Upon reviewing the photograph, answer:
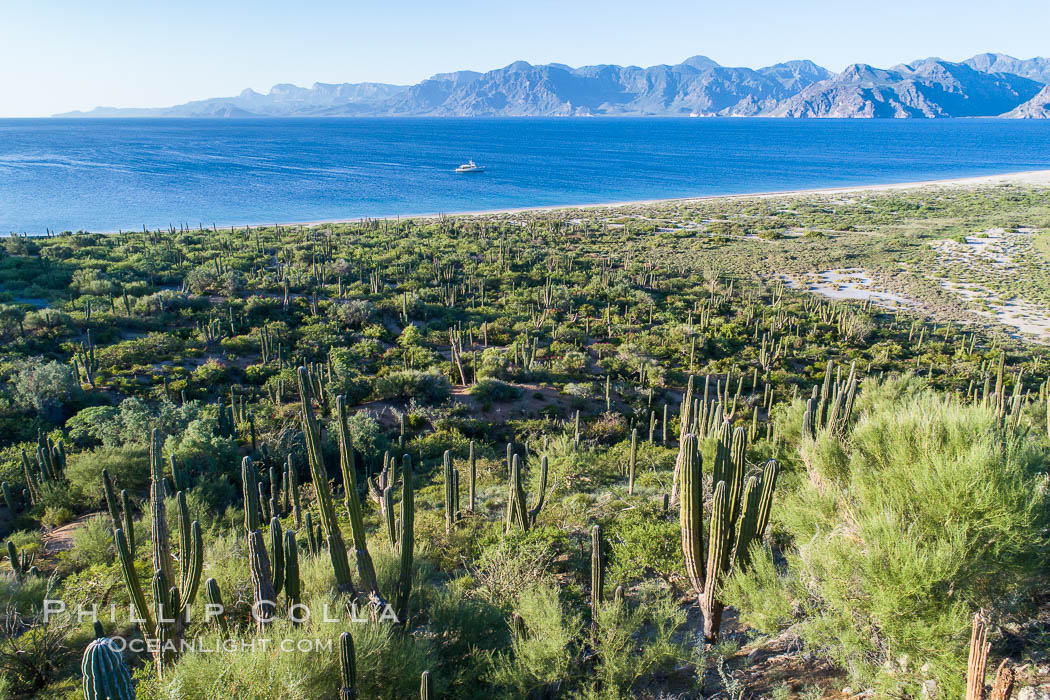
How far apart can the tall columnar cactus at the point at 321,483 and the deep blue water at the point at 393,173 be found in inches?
2093

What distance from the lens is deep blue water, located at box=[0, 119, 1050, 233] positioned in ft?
195

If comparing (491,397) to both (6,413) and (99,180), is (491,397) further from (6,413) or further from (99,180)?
(99,180)

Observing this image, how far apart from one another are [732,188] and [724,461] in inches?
3106

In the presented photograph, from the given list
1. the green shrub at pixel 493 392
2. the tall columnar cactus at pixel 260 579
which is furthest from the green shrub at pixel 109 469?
the green shrub at pixel 493 392

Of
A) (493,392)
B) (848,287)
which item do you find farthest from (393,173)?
(493,392)

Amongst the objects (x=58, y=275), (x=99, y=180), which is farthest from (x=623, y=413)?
(x=99, y=180)

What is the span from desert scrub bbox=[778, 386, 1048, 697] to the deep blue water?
2227 inches

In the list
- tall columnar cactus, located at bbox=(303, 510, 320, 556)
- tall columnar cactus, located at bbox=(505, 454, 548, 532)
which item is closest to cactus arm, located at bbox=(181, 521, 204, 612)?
tall columnar cactus, located at bbox=(303, 510, 320, 556)

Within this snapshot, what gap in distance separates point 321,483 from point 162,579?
2.21 m

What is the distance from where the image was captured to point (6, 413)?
1525cm

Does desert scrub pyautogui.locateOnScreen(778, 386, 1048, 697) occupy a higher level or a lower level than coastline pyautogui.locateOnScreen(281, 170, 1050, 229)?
lower

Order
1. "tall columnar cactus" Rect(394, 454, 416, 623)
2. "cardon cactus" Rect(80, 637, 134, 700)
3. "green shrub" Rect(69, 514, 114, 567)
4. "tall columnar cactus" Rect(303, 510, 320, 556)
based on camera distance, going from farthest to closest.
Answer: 1. "green shrub" Rect(69, 514, 114, 567)
2. "tall columnar cactus" Rect(303, 510, 320, 556)
3. "tall columnar cactus" Rect(394, 454, 416, 623)
4. "cardon cactus" Rect(80, 637, 134, 700)

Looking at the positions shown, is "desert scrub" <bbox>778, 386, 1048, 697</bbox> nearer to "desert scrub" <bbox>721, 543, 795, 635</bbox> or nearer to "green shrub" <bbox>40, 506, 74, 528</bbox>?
"desert scrub" <bbox>721, 543, 795, 635</bbox>

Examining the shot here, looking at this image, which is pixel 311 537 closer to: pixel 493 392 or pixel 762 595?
pixel 762 595
